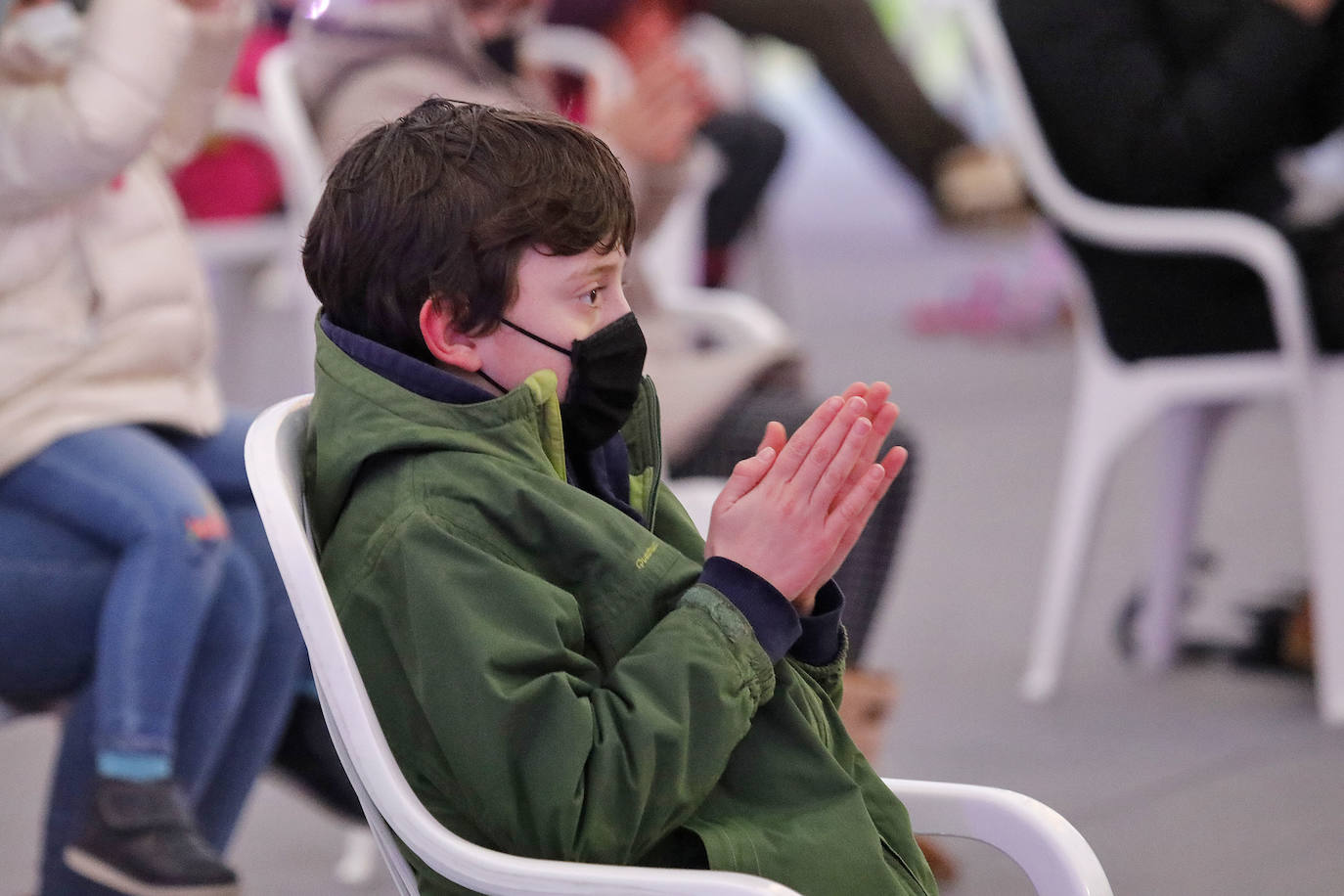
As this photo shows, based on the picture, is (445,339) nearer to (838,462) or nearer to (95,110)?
(838,462)

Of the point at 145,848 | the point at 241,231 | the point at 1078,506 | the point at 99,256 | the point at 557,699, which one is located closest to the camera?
the point at 557,699

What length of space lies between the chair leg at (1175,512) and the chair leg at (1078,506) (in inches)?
8.3

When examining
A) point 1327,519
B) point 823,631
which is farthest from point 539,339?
point 1327,519

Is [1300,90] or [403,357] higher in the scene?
[403,357]

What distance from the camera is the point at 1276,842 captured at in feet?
6.40

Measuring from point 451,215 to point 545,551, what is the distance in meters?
0.20

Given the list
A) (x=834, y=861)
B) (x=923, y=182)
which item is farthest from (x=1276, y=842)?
(x=923, y=182)

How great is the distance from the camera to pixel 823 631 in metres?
1.01

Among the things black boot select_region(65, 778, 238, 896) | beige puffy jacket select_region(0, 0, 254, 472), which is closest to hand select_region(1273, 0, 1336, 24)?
beige puffy jacket select_region(0, 0, 254, 472)

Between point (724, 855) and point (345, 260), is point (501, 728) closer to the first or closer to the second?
point (724, 855)

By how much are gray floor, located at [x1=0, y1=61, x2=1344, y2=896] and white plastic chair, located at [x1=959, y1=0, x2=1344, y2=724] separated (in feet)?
0.43

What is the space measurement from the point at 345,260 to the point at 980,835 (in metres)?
0.56

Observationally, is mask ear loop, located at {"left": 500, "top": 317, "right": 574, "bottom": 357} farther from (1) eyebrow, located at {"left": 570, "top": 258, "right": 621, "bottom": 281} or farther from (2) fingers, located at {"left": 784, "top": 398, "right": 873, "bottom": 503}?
(2) fingers, located at {"left": 784, "top": 398, "right": 873, "bottom": 503}

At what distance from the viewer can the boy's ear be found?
0.96 metres
